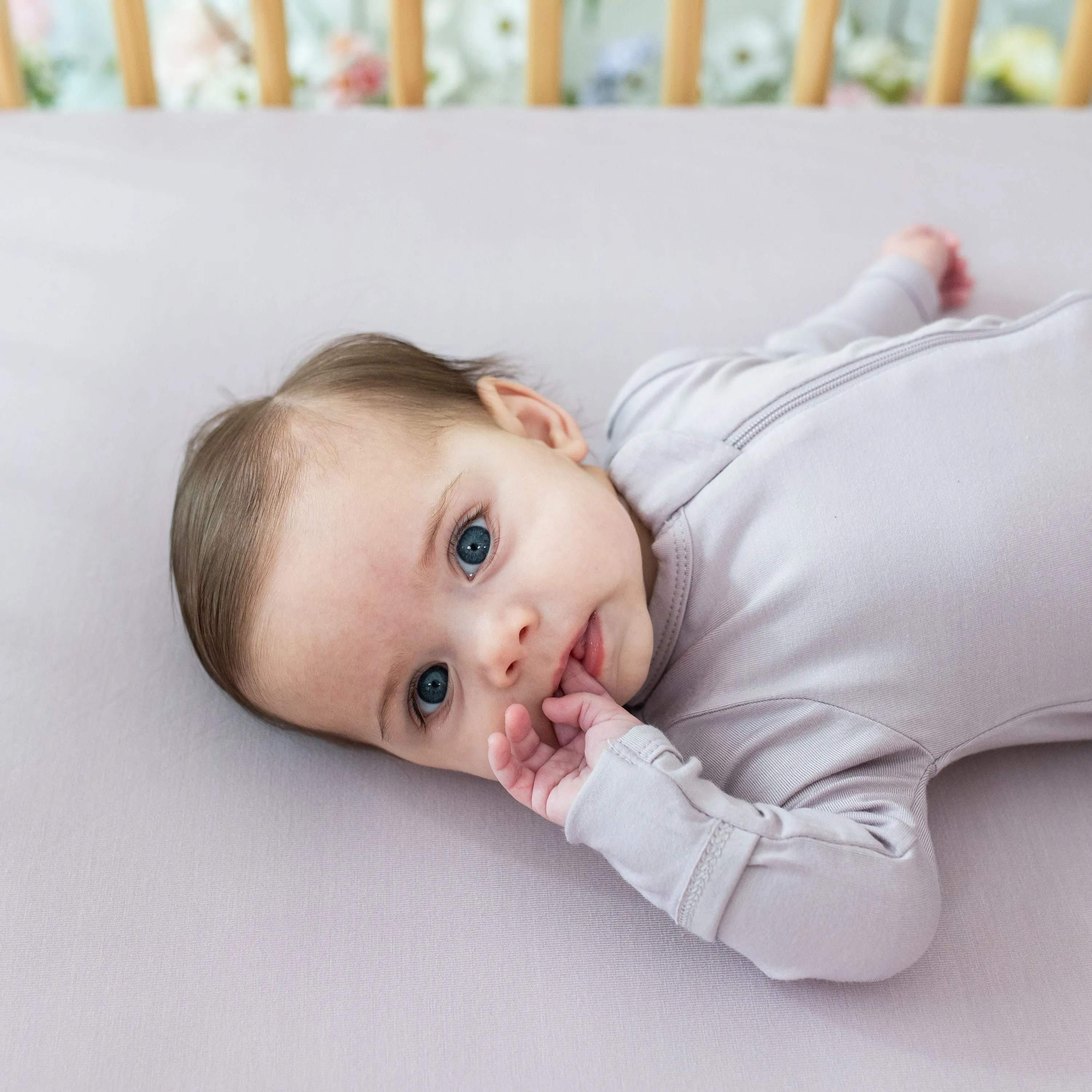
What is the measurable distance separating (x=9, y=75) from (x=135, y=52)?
158 millimetres

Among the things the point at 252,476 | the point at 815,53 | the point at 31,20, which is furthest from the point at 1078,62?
the point at 31,20

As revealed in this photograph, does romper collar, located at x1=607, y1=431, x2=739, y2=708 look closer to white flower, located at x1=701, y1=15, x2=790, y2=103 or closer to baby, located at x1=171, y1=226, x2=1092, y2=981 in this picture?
baby, located at x1=171, y1=226, x2=1092, y2=981

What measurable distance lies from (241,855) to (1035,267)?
986 mm

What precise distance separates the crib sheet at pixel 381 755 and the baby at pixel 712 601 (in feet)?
0.18

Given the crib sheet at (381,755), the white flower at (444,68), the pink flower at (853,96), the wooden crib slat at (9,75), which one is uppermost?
the wooden crib slat at (9,75)

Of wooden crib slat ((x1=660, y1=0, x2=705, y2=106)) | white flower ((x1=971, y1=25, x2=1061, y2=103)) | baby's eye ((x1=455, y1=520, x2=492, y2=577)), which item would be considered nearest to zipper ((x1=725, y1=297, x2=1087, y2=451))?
baby's eye ((x1=455, y1=520, x2=492, y2=577))

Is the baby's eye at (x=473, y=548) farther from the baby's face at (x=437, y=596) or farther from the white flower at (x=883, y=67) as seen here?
the white flower at (x=883, y=67)

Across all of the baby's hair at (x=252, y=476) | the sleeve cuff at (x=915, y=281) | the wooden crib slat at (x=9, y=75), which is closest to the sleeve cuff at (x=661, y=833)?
the baby's hair at (x=252, y=476)

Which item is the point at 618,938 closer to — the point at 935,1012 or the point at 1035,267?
the point at 935,1012

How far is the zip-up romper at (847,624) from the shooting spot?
2.43 ft

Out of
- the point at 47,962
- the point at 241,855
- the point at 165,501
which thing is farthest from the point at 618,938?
the point at 165,501

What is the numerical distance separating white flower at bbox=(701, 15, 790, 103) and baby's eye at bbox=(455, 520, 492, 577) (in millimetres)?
1593

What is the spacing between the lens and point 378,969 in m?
0.78

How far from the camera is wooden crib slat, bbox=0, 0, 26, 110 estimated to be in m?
1.41
